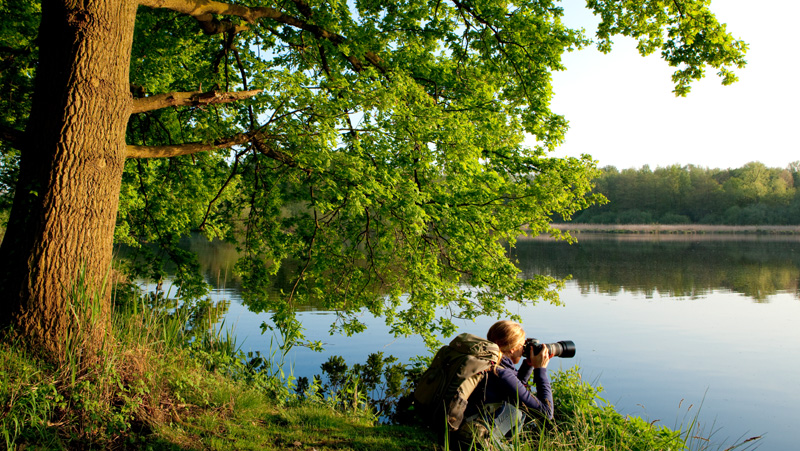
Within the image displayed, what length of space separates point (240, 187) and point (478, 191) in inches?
121

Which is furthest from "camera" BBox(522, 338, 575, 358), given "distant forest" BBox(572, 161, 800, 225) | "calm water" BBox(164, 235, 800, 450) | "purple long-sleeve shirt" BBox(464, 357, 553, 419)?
"distant forest" BBox(572, 161, 800, 225)

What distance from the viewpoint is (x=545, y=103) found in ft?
25.2

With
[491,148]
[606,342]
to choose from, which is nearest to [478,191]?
[491,148]

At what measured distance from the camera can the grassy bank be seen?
3.08 m

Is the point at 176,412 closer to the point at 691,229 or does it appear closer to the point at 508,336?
the point at 508,336

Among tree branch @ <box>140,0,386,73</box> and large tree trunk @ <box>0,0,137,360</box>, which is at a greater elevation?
tree branch @ <box>140,0,386,73</box>

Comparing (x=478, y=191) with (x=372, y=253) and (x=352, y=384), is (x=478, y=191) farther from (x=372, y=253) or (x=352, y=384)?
(x=352, y=384)

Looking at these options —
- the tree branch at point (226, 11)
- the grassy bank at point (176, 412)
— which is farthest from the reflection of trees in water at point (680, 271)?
the grassy bank at point (176, 412)

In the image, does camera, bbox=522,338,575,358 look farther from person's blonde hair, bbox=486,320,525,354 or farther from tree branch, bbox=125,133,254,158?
tree branch, bbox=125,133,254,158

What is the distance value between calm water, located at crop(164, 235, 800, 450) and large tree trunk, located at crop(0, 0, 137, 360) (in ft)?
10.6

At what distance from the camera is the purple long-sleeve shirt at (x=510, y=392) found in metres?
3.22

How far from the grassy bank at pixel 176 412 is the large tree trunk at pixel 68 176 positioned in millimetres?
220

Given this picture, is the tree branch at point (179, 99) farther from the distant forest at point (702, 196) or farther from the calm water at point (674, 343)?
the distant forest at point (702, 196)

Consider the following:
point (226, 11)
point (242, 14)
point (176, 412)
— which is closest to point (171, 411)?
point (176, 412)
